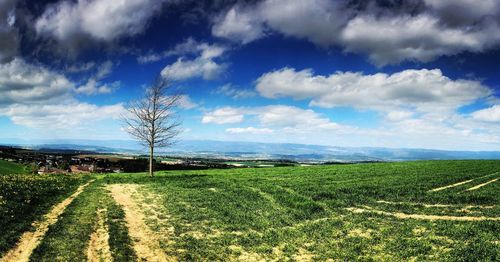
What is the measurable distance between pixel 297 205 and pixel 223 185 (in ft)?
49.9

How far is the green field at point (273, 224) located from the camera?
16219 millimetres

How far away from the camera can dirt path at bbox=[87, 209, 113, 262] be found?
50.0 ft

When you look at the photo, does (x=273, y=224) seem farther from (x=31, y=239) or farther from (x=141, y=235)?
(x=31, y=239)

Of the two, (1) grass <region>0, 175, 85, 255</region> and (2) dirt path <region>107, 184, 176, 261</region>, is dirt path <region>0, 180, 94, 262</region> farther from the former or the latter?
(2) dirt path <region>107, 184, 176, 261</region>

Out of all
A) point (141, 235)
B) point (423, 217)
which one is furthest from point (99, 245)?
point (423, 217)

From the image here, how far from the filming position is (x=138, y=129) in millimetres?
52344

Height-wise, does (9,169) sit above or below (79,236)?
above

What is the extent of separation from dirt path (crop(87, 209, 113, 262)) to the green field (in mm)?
46

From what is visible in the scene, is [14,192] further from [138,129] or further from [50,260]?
[138,129]

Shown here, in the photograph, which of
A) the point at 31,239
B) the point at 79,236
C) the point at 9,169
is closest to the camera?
the point at 31,239

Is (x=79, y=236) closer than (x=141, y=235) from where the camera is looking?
Yes

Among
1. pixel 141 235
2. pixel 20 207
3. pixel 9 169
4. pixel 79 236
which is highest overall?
pixel 9 169

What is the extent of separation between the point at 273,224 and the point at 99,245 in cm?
1012

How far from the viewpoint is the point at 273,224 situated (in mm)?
22312
